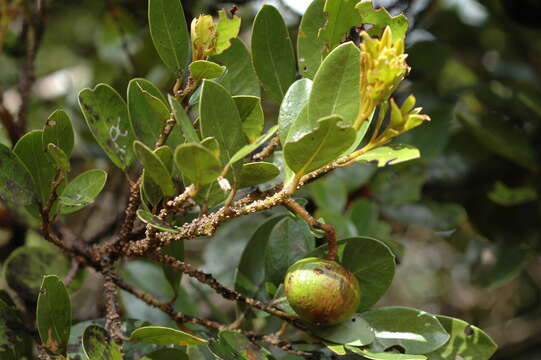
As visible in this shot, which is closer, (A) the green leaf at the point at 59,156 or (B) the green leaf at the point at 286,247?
(A) the green leaf at the point at 59,156

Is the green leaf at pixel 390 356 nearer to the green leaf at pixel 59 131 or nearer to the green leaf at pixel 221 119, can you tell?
the green leaf at pixel 221 119

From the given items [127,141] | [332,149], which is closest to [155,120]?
[127,141]

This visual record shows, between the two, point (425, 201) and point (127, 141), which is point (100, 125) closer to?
point (127, 141)

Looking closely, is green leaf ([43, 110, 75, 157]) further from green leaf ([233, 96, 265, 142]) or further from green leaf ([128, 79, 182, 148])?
green leaf ([233, 96, 265, 142])

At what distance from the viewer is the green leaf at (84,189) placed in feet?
2.87

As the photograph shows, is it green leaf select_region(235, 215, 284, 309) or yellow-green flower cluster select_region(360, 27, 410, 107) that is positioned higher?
yellow-green flower cluster select_region(360, 27, 410, 107)

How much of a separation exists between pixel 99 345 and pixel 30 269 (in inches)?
20.1

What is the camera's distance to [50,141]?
0.88 metres

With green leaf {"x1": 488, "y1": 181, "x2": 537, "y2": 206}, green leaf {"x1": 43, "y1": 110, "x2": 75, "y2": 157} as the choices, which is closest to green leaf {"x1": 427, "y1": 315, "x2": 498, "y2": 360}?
green leaf {"x1": 43, "y1": 110, "x2": 75, "y2": 157}

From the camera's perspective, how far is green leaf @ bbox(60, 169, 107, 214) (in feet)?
2.87

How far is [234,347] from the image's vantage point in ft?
2.77

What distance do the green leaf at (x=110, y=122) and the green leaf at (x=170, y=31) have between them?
104mm

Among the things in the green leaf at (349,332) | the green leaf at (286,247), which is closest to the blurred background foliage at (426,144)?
the green leaf at (286,247)

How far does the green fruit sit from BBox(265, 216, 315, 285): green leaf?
139mm
